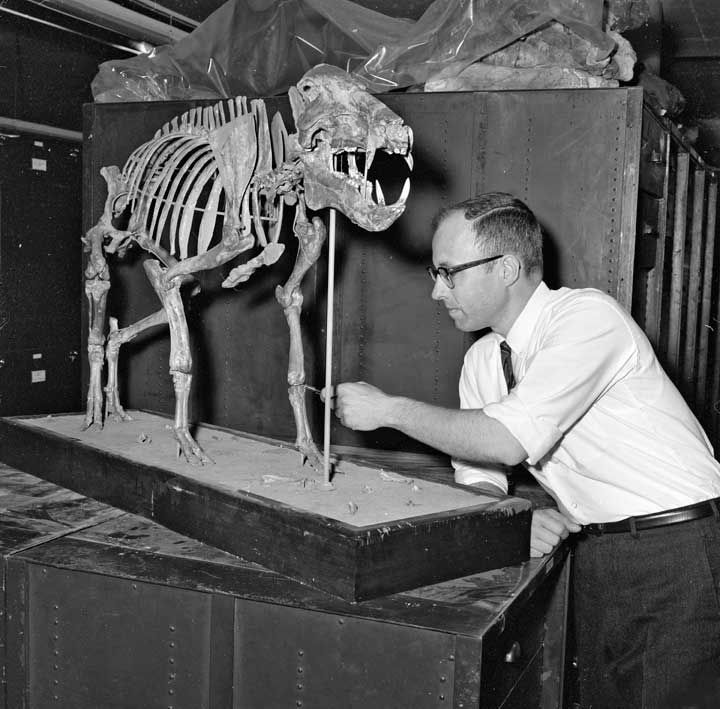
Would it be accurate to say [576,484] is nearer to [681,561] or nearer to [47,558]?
[681,561]

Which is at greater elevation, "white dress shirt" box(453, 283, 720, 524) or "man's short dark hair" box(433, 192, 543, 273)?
"man's short dark hair" box(433, 192, 543, 273)

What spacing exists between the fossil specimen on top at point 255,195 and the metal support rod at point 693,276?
4.26 meters

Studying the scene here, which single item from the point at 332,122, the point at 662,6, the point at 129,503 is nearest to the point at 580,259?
the point at 332,122

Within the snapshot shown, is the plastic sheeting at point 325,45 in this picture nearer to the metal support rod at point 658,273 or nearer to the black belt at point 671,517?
the metal support rod at point 658,273

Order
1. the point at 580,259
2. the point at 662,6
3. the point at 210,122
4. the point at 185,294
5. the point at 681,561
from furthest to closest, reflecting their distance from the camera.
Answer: the point at 662,6 < the point at 580,259 < the point at 185,294 < the point at 210,122 < the point at 681,561

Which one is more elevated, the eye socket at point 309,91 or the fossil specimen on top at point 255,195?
the eye socket at point 309,91

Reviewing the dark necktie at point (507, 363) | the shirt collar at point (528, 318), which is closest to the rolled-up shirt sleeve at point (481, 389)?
the dark necktie at point (507, 363)

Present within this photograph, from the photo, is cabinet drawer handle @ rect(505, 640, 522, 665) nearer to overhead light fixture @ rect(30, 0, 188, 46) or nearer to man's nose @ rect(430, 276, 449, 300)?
man's nose @ rect(430, 276, 449, 300)

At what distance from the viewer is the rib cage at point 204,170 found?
307cm

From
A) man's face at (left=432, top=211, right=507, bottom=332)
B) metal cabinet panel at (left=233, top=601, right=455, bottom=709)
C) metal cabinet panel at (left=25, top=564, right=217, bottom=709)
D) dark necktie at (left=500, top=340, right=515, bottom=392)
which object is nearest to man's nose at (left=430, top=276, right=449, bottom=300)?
man's face at (left=432, top=211, right=507, bottom=332)

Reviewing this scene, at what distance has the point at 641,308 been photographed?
516 centimetres

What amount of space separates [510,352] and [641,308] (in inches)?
114

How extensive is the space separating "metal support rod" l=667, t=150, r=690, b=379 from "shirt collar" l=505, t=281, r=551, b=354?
11.8ft

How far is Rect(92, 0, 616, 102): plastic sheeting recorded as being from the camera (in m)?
4.44
